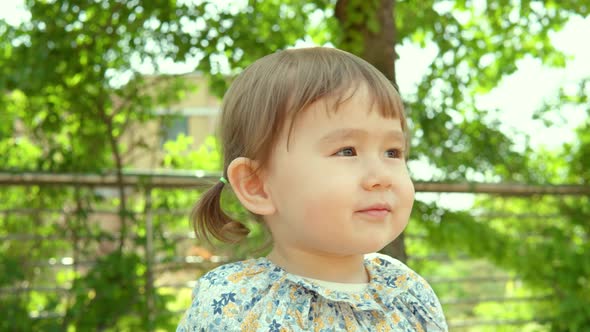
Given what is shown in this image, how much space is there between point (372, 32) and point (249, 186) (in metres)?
2.08

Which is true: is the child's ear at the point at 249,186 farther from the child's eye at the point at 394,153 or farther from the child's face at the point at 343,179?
the child's eye at the point at 394,153

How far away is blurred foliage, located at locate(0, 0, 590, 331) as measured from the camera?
416 cm

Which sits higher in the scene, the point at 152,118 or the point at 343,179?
the point at 343,179

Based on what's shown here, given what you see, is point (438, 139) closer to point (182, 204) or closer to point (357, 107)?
point (182, 204)

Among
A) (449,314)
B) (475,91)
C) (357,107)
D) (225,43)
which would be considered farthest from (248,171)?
(449,314)

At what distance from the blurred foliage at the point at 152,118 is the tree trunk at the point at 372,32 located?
16 mm

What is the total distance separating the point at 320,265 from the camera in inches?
71.5

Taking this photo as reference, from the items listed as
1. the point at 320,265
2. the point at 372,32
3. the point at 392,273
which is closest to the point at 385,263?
the point at 392,273

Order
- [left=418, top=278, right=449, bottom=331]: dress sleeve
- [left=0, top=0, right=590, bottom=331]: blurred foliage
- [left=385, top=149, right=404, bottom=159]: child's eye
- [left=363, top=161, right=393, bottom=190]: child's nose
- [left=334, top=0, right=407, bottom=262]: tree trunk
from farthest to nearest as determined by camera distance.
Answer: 1. [left=0, top=0, right=590, bottom=331]: blurred foliage
2. [left=334, top=0, right=407, bottom=262]: tree trunk
3. [left=418, top=278, right=449, bottom=331]: dress sleeve
4. [left=385, top=149, right=404, bottom=159]: child's eye
5. [left=363, top=161, right=393, bottom=190]: child's nose

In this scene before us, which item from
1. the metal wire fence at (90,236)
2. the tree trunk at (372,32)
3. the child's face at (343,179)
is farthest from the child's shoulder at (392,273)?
the metal wire fence at (90,236)

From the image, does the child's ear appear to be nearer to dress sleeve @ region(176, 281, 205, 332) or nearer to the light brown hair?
the light brown hair

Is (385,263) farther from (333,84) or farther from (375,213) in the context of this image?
(333,84)

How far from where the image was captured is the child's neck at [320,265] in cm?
182

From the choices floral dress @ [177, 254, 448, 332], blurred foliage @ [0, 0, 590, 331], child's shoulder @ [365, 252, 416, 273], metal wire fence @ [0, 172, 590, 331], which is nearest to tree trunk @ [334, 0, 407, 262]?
blurred foliage @ [0, 0, 590, 331]
